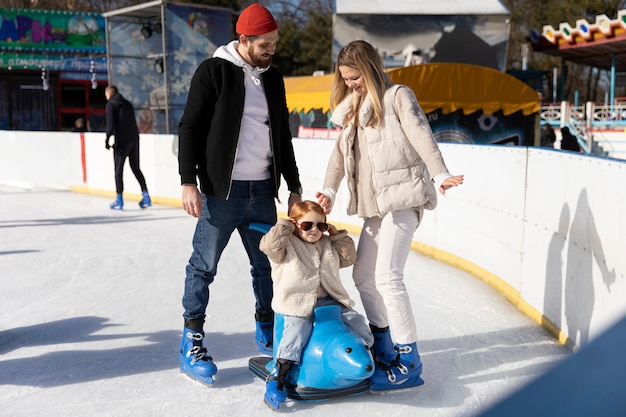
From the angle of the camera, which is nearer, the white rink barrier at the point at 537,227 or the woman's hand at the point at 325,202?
the woman's hand at the point at 325,202

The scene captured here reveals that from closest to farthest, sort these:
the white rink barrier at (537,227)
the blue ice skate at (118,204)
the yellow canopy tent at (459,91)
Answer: the white rink barrier at (537,227), the blue ice skate at (118,204), the yellow canopy tent at (459,91)

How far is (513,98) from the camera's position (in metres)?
11.0

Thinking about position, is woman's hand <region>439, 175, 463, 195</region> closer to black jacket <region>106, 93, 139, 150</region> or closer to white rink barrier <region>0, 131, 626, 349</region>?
white rink barrier <region>0, 131, 626, 349</region>

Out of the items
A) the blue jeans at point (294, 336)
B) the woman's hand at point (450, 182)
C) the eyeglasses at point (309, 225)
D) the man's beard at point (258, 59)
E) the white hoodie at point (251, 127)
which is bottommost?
the blue jeans at point (294, 336)

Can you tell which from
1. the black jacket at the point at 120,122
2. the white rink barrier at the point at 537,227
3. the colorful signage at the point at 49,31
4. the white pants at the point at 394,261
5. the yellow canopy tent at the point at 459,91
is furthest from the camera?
the colorful signage at the point at 49,31

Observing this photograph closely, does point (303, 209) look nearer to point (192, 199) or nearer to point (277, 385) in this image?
point (192, 199)

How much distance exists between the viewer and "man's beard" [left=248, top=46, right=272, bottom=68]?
104 inches

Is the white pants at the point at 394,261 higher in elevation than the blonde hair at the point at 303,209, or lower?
lower

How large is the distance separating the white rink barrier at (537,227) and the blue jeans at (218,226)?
129 cm

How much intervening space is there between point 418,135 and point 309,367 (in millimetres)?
880

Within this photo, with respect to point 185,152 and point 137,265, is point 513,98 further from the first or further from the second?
point 185,152

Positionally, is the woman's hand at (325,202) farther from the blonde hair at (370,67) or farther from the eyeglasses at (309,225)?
the blonde hair at (370,67)

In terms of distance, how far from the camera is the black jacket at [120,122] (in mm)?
8125

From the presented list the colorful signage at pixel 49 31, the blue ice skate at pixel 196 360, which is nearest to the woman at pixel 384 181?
the blue ice skate at pixel 196 360
